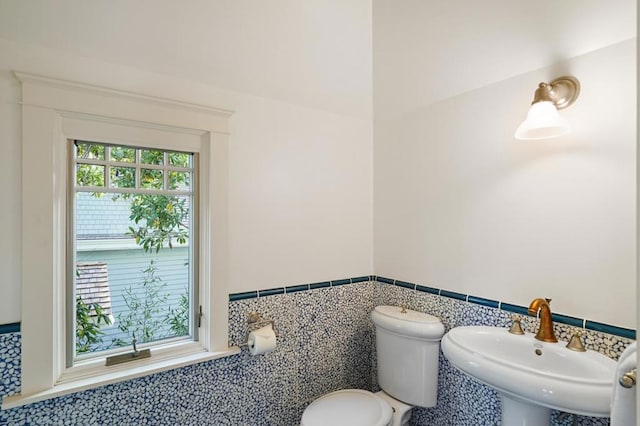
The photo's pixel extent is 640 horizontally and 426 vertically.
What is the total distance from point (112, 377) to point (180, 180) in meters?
0.91

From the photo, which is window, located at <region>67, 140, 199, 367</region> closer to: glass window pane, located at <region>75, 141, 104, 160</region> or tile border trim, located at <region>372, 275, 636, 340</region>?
glass window pane, located at <region>75, 141, 104, 160</region>

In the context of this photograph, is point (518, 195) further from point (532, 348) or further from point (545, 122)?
point (532, 348)

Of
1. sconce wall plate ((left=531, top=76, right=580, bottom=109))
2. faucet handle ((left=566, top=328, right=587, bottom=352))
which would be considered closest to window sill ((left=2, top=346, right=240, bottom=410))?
faucet handle ((left=566, top=328, right=587, bottom=352))

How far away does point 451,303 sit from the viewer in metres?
1.75

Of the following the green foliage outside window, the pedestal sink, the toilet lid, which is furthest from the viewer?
the toilet lid

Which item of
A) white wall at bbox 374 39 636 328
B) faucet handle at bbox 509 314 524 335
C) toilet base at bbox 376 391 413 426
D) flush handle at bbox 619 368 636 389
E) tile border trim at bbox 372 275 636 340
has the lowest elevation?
toilet base at bbox 376 391 413 426

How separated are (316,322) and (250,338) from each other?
0.44m

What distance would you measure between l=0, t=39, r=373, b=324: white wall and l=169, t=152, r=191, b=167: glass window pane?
21 centimetres

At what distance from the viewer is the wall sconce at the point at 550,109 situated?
124 cm

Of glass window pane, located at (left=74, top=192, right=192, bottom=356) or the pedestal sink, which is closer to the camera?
the pedestal sink

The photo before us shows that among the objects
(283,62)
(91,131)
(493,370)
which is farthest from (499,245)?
(91,131)

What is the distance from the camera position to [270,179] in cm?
179

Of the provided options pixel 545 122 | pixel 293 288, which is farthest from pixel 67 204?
pixel 545 122

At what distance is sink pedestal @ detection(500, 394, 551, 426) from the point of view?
1253mm
